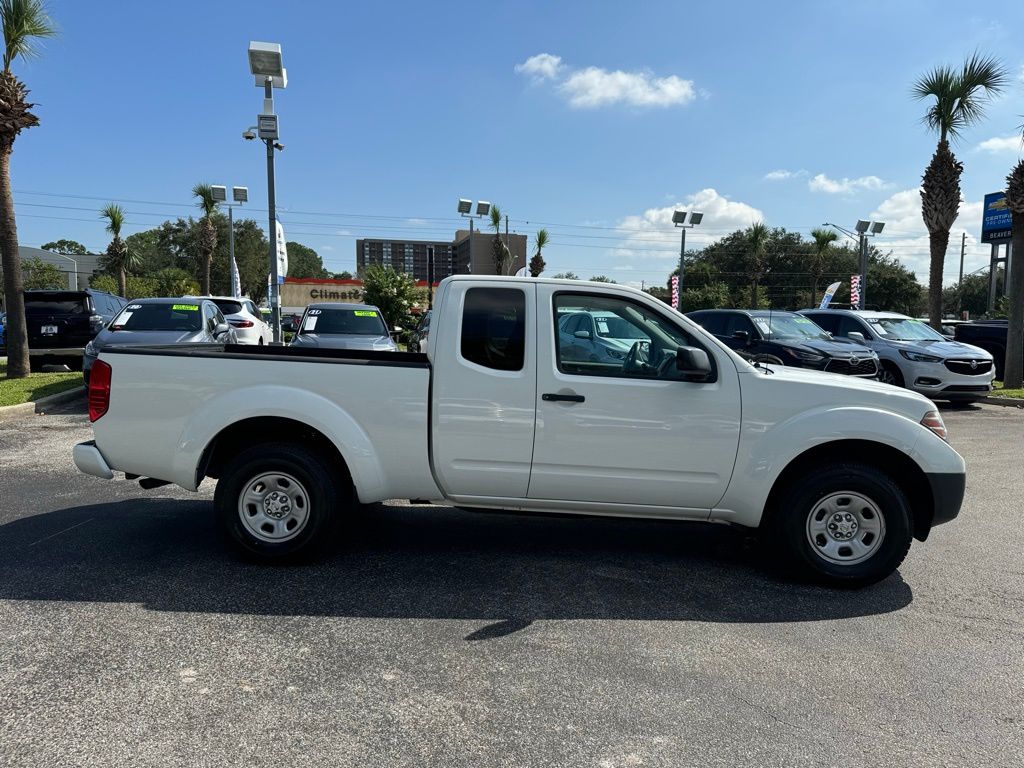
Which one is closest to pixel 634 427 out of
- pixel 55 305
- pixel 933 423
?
pixel 933 423

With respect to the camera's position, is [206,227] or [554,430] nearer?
[554,430]

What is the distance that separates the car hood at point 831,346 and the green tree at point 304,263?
4725 inches

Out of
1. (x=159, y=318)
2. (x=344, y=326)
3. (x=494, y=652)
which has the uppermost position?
(x=159, y=318)

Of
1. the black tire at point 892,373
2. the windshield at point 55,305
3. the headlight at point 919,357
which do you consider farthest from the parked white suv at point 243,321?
the headlight at point 919,357

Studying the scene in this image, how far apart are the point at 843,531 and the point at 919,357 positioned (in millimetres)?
10239

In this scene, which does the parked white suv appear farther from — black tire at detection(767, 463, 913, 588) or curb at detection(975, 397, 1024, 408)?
curb at detection(975, 397, 1024, 408)

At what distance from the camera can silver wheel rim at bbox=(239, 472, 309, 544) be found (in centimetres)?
456

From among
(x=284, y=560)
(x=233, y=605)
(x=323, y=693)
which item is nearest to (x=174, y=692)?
(x=323, y=693)

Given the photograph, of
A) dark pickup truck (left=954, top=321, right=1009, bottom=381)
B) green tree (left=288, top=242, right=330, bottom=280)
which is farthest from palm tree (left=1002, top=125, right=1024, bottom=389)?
green tree (left=288, top=242, right=330, bottom=280)

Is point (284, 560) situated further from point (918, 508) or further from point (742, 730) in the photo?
point (918, 508)

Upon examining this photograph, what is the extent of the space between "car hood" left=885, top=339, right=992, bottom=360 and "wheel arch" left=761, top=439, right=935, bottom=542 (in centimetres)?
989

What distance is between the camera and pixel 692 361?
4.21 metres

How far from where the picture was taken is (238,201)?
88.0ft

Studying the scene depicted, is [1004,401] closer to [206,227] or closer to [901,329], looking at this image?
[901,329]
